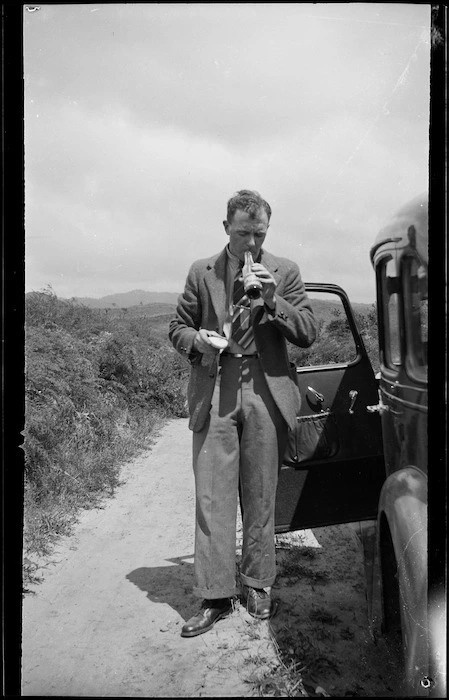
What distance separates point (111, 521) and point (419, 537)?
11.0ft

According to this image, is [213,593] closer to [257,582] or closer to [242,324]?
[257,582]

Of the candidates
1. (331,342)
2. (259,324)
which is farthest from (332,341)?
(259,324)

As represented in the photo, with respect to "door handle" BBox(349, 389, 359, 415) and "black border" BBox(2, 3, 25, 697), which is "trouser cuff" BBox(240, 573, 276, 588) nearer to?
"door handle" BBox(349, 389, 359, 415)

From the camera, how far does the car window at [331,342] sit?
3789mm

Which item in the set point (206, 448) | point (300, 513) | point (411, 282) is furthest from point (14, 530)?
point (300, 513)

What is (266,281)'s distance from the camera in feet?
8.86

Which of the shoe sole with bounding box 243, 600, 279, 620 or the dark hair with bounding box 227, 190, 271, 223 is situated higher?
the dark hair with bounding box 227, 190, 271, 223

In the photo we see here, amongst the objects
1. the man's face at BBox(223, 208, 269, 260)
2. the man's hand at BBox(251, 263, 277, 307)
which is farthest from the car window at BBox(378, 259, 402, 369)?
the man's face at BBox(223, 208, 269, 260)

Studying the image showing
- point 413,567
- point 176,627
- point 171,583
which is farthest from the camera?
point 171,583

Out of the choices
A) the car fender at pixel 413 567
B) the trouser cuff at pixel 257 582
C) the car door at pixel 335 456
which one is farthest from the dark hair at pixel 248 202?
the trouser cuff at pixel 257 582

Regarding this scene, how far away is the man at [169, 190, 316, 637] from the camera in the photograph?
2953 mm

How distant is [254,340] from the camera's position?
298cm

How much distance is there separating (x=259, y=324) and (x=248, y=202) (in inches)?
23.0

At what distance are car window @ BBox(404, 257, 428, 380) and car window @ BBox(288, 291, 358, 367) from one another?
1.45 metres
